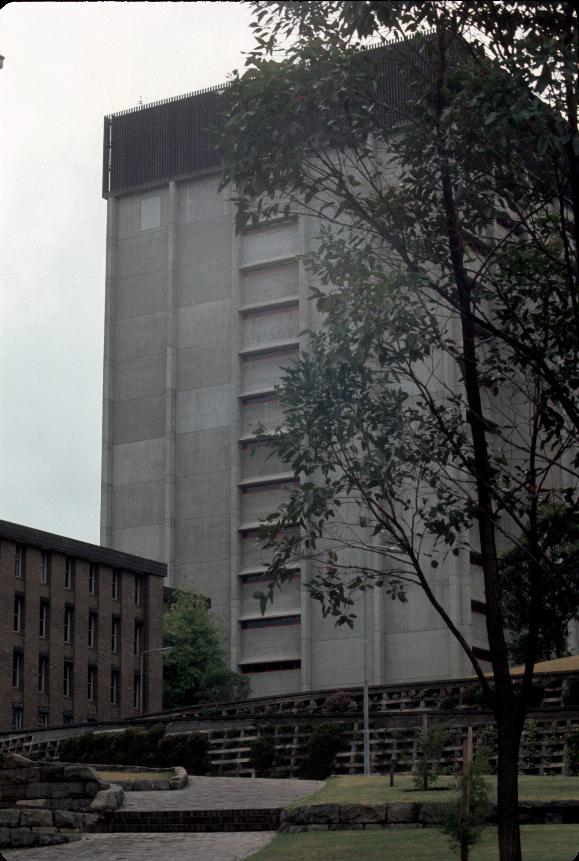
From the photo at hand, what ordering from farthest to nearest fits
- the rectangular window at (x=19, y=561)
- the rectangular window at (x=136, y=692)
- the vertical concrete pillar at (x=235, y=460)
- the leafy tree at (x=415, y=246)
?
1. the vertical concrete pillar at (x=235, y=460)
2. the rectangular window at (x=136, y=692)
3. the rectangular window at (x=19, y=561)
4. the leafy tree at (x=415, y=246)

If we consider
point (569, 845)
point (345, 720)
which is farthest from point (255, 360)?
point (569, 845)

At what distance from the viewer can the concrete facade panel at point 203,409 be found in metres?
102

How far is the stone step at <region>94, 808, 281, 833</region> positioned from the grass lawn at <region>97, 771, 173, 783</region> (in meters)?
5.98

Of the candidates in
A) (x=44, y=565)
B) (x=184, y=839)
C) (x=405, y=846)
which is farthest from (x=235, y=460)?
(x=405, y=846)

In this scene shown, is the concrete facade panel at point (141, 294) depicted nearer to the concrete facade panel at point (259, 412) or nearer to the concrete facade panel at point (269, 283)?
the concrete facade panel at point (269, 283)

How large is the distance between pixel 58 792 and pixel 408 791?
7.98 m

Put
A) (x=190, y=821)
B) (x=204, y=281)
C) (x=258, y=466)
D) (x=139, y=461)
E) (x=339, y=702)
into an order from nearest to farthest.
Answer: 1. (x=190, y=821)
2. (x=339, y=702)
3. (x=258, y=466)
4. (x=139, y=461)
5. (x=204, y=281)

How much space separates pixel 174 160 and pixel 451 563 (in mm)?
36745

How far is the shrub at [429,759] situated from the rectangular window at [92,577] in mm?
51891

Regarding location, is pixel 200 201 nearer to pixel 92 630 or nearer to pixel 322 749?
pixel 92 630

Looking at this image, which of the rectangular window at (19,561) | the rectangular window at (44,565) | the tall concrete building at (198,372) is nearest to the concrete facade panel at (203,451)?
the tall concrete building at (198,372)

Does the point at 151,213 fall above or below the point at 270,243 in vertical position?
above

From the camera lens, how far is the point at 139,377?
10569 cm

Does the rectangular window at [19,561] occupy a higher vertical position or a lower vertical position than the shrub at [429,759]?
higher
